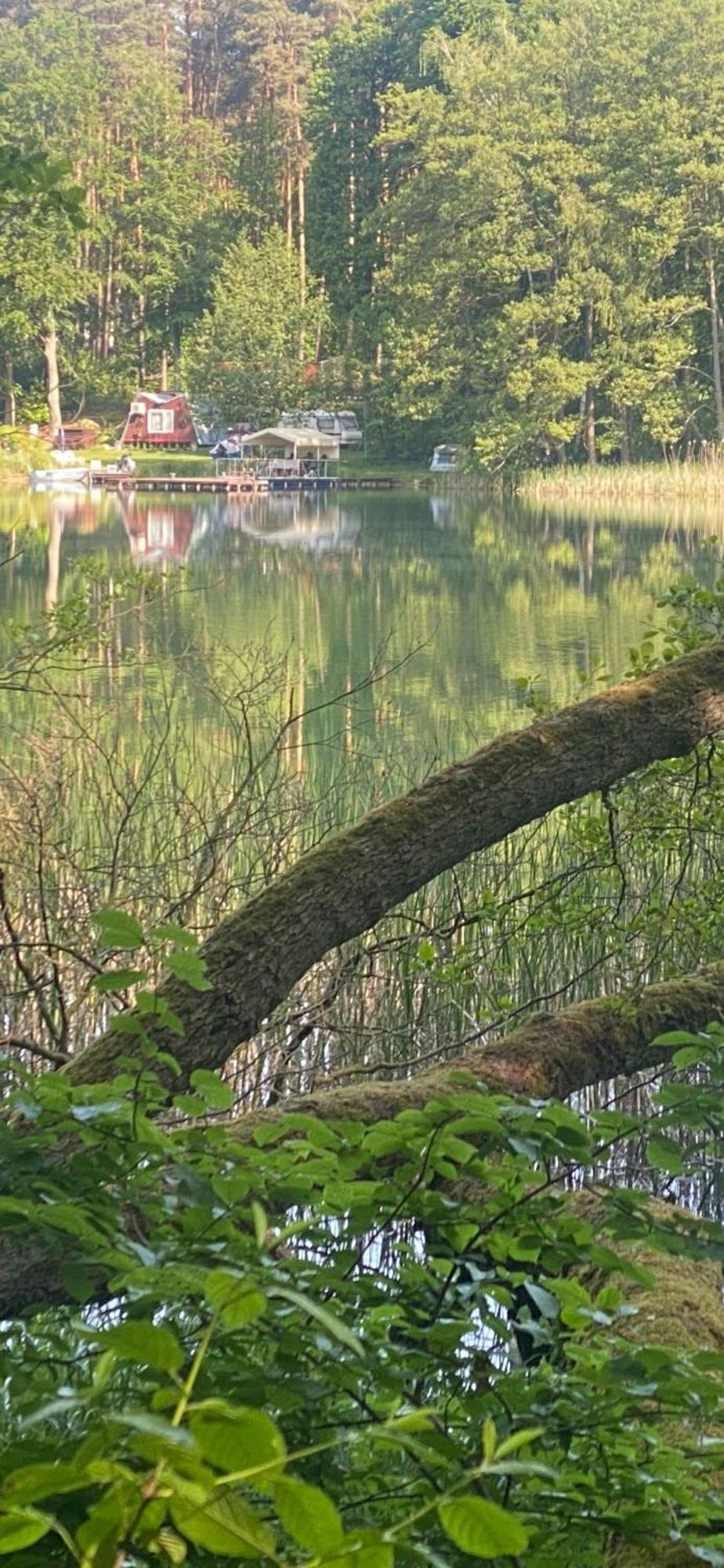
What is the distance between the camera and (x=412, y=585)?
59.4ft

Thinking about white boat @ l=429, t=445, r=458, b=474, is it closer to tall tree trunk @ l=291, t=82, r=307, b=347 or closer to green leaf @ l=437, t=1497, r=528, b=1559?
tall tree trunk @ l=291, t=82, r=307, b=347

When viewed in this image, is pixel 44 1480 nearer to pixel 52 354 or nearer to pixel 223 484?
pixel 223 484

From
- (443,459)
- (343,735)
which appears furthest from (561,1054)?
(443,459)

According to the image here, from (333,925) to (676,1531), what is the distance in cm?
102

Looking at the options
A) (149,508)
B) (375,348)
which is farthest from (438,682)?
(375,348)

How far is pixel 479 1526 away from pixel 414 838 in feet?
4.73

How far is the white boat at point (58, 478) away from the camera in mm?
37294

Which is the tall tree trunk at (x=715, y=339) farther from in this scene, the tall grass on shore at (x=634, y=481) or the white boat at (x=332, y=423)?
the white boat at (x=332, y=423)

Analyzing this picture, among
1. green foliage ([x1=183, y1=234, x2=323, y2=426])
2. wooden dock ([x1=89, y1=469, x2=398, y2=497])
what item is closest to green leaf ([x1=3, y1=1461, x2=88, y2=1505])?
wooden dock ([x1=89, y1=469, x2=398, y2=497])

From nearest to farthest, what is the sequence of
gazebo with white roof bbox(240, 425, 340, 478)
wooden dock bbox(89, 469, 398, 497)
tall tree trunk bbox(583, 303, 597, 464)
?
wooden dock bbox(89, 469, 398, 497), tall tree trunk bbox(583, 303, 597, 464), gazebo with white roof bbox(240, 425, 340, 478)

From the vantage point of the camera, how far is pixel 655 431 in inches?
1543

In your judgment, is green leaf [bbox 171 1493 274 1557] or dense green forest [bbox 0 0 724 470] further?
dense green forest [bbox 0 0 724 470]

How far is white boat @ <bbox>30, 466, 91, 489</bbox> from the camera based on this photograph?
37294mm

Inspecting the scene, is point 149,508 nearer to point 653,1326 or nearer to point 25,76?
point 25,76
